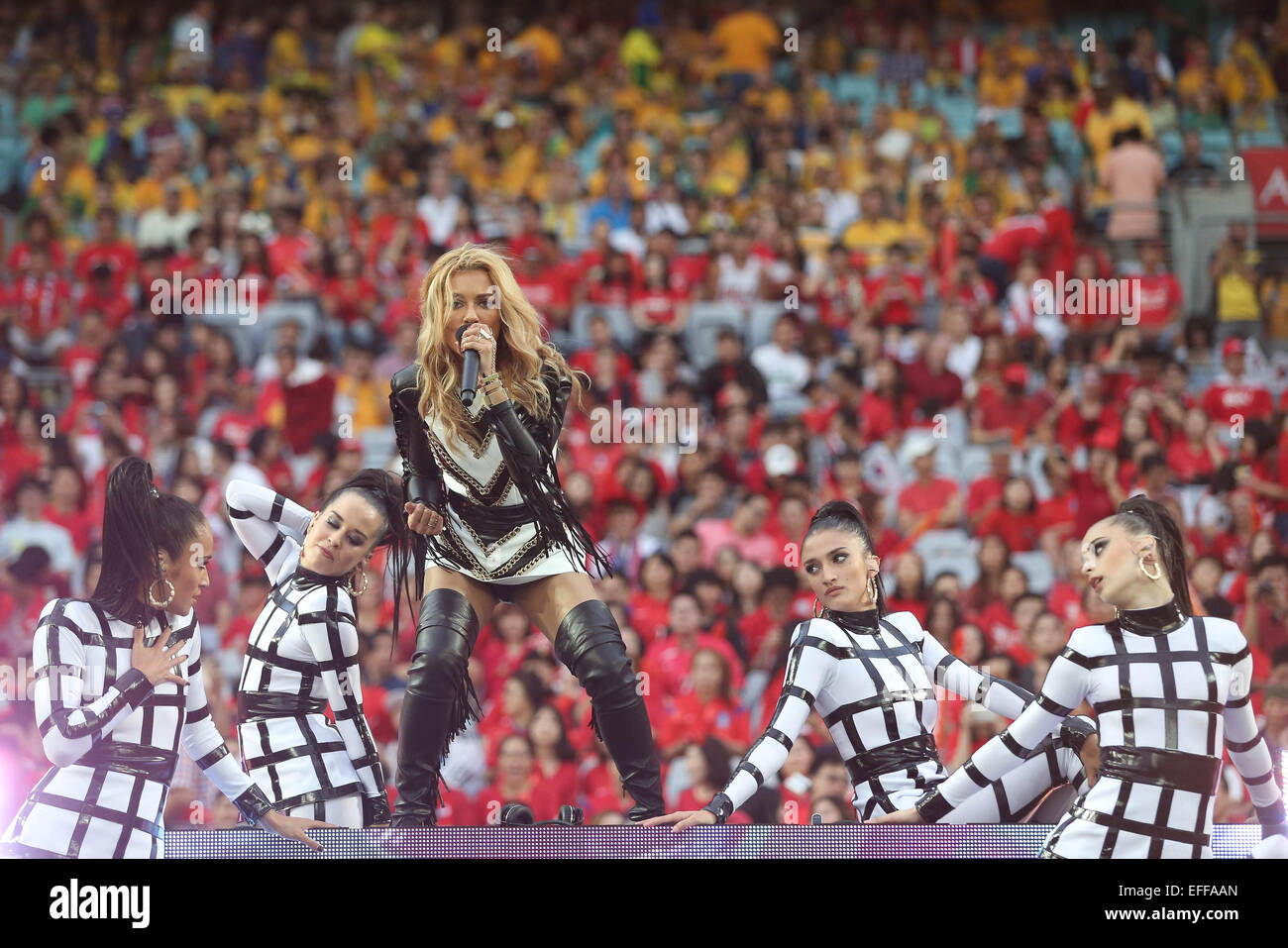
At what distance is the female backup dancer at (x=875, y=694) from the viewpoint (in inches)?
173

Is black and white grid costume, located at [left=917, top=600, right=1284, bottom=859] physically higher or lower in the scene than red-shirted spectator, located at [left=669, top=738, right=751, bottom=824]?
higher

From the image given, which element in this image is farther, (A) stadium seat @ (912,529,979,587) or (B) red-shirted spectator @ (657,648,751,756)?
(A) stadium seat @ (912,529,979,587)

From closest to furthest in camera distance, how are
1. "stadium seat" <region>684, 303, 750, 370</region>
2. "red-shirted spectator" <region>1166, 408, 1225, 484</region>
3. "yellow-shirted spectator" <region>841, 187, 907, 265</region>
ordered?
"red-shirted spectator" <region>1166, 408, 1225, 484</region> < "stadium seat" <region>684, 303, 750, 370</region> < "yellow-shirted spectator" <region>841, 187, 907, 265</region>

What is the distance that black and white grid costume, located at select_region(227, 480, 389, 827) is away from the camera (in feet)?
15.3

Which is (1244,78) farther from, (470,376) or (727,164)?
(470,376)

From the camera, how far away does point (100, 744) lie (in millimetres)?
4371

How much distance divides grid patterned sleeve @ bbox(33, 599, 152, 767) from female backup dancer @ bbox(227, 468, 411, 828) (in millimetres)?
443

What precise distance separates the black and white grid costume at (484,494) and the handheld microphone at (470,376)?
186mm

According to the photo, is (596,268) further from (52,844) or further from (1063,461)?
(52,844)

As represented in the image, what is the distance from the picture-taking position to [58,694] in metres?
4.30

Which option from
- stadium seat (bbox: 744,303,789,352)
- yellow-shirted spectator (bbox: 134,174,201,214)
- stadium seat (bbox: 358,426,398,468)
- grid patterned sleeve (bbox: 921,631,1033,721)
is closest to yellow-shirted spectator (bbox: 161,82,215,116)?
yellow-shirted spectator (bbox: 134,174,201,214)

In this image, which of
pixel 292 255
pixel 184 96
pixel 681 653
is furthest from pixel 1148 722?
pixel 184 96
